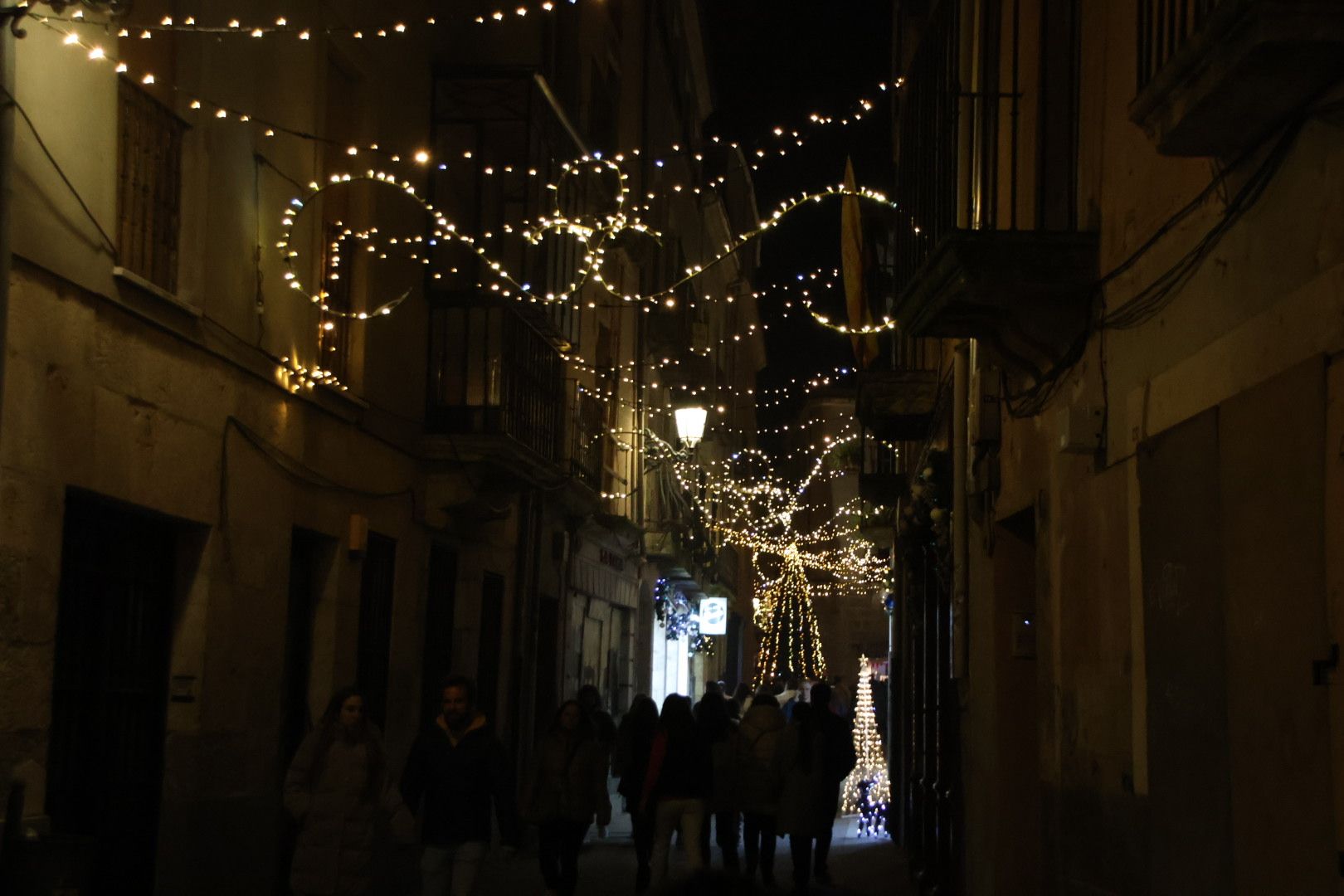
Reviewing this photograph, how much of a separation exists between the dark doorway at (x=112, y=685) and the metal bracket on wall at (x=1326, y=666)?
252 inches

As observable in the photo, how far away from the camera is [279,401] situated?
40.3ft

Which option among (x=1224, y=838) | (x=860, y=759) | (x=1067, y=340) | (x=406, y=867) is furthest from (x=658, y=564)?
(x=1224, y=838)

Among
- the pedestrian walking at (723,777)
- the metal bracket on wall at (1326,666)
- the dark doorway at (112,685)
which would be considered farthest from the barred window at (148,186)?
the metal bracket on wall at (1326,666)

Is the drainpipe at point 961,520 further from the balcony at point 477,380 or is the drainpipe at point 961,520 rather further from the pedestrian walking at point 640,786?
the balcony at point 477,380

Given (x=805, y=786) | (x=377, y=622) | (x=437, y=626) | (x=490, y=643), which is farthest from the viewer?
(x=490, y=643)

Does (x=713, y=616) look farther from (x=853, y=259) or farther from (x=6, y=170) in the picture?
(x=6, y=170)

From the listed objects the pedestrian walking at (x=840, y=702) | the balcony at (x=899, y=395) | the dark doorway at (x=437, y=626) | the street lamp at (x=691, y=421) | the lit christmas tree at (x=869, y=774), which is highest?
the street lamp at (x=691, y=421)

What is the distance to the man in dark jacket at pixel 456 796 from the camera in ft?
33.7

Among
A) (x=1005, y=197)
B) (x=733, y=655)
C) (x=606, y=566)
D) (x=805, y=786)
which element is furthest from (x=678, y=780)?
(x=733, y=655)

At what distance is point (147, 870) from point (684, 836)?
423 cm

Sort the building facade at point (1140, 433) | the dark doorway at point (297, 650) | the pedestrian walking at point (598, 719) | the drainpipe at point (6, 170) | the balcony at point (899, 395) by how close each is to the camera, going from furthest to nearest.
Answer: the pedestrian walking at point (598, 719), the balcony at point (899, 395), the dark doorway at point (297, 650), the drainpipe at point (6, 170), the building facade at point (1140, 433)

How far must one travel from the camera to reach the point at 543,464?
57.8ft

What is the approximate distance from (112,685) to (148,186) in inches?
113

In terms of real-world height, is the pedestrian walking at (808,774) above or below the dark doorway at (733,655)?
below
